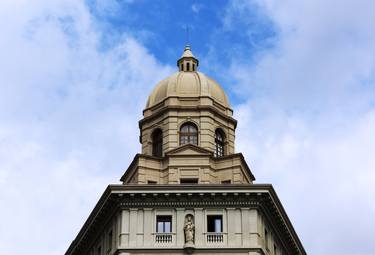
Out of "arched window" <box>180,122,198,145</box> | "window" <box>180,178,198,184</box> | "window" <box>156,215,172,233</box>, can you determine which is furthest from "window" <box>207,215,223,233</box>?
"arched window" <box>180,122,198,145</box>

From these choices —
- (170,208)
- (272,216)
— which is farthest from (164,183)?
(272,216)

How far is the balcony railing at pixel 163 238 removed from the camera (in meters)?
77.4

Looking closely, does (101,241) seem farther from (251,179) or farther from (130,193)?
(251,179)

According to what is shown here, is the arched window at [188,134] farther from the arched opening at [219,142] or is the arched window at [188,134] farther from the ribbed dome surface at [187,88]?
the ribbed dome surface at [187,88]

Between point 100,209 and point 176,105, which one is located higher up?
point 176,105

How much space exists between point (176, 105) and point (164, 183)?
327 inches

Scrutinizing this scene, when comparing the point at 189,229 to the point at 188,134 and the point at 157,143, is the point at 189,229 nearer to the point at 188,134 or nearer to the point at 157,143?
the point at 188,134

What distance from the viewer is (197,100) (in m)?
87.8

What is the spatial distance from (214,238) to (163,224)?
436cm

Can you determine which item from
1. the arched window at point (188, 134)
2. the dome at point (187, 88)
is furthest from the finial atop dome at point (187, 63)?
the arched window at point (188, 134)

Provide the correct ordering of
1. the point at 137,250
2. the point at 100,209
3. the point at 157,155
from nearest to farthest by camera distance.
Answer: the point at 137,250 < the point at 100,209 < the point at 157,155

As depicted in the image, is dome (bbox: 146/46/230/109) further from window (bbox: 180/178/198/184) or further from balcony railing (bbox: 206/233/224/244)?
balcony railing (bbox: 206/233/224/244)

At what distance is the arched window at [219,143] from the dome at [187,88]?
298 cm

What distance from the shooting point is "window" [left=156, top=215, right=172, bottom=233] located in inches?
3074
